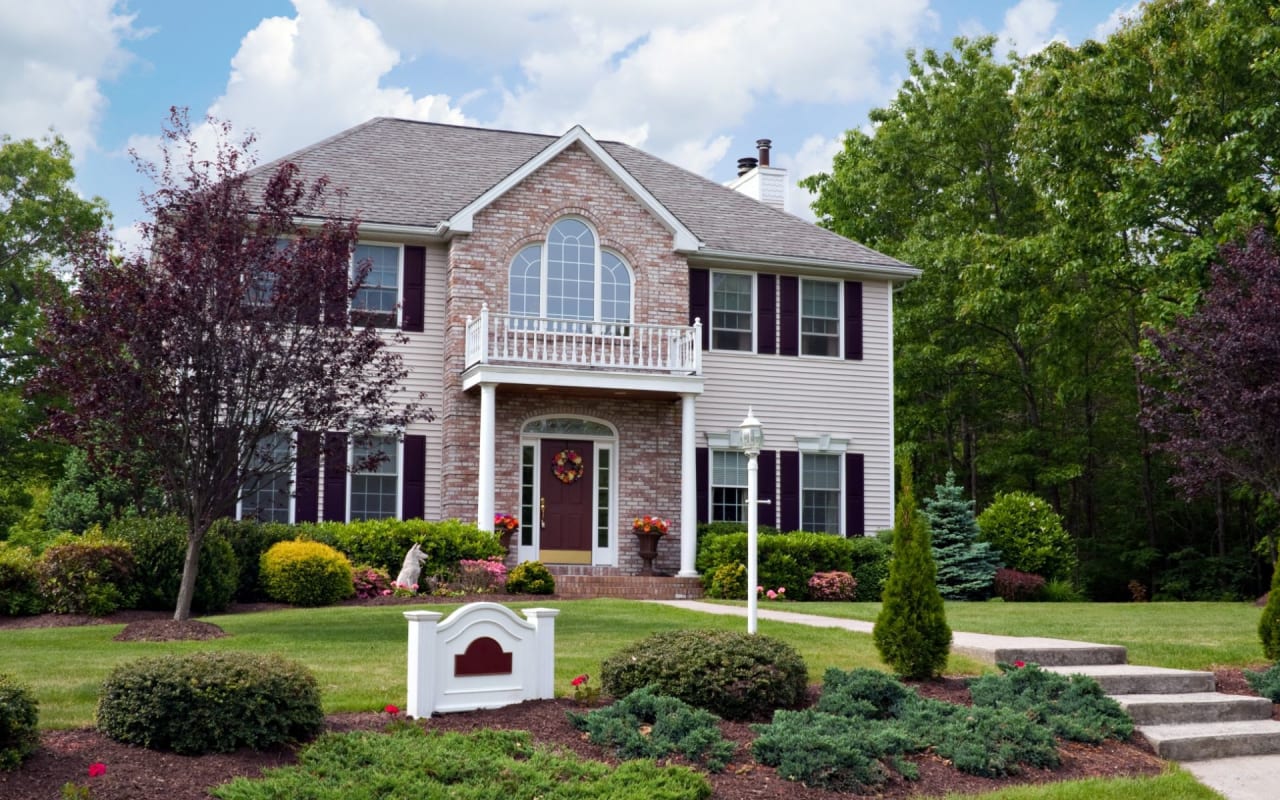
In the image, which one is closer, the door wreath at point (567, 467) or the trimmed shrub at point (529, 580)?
the trimmed shrub at point (529, 580)

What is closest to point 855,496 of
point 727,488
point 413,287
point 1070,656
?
point 727,488

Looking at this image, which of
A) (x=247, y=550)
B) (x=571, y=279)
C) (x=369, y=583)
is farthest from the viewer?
(x=571, y=279)

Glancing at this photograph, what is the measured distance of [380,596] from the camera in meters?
17.2

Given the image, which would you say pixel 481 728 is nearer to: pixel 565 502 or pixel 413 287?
pixel 565 502

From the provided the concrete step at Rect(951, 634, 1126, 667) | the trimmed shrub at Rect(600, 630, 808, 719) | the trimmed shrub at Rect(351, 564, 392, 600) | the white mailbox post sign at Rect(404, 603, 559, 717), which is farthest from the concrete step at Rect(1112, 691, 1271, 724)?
the trimmed shrub at Rect(351, 564, 392, 600)

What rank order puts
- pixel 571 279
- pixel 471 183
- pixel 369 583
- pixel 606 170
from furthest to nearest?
pixel 471 183, pixel 606 170, pixel 571 279, pixel 369 583

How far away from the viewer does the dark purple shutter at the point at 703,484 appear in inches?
855

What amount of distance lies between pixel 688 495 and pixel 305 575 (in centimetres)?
674

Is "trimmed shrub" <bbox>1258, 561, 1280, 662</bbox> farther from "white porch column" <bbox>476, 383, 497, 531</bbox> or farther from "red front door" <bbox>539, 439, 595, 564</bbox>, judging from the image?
"red front door" <bbox>539, 439, 595, 564</bbox>

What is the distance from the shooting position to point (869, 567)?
68.9ft

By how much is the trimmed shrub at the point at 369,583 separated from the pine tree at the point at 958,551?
31.3 feet

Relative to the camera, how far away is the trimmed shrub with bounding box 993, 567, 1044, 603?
21562 mm

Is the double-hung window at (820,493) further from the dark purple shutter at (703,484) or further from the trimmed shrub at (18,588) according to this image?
the trimmed shrub at (18,588)

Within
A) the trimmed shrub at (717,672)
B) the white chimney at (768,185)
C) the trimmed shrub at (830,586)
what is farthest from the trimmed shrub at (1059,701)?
the white chimney at (768,185)
